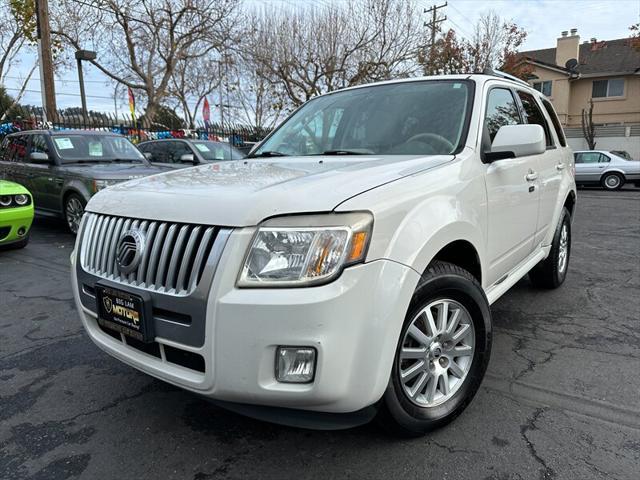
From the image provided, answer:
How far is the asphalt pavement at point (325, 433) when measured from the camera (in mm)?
2162

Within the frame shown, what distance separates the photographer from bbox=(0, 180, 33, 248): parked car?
19.9 feet

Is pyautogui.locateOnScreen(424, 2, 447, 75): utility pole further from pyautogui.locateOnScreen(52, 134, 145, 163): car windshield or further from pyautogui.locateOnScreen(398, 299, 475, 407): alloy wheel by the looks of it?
pyautogui.locateOnScreen(398, 299, 475, 407): alloy wheel

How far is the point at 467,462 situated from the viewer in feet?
7.18

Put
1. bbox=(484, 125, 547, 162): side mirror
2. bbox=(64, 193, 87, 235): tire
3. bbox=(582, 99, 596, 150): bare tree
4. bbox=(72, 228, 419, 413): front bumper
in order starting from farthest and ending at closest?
bbox=(582, 99, 596, 150): bare tree < bbox=(64, 193, 87, 235): tire < bbox=(484, 125, 547, 162): side mirror < bbox=(72, 228, 419, 413): front bumper

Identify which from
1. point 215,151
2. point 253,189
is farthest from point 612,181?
point 253,189

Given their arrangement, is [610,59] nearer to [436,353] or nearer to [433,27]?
[433,27]

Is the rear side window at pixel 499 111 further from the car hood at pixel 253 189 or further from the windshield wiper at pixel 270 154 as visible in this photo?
the windshield wiper at pixel 270 154

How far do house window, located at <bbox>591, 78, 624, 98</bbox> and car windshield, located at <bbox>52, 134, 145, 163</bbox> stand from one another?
32.1 m

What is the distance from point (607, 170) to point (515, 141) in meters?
18.2

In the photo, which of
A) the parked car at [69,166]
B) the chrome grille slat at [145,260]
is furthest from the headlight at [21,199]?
the chrome grille slat at [145,260]

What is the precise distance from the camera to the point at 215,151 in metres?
10.7

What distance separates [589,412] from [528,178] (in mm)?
1555

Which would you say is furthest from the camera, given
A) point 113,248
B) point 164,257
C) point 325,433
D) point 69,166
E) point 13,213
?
point 69,166

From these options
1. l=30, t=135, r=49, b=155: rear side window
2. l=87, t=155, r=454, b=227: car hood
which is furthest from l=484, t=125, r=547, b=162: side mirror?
l=30, t=135, r=49, b=155: rear side window
